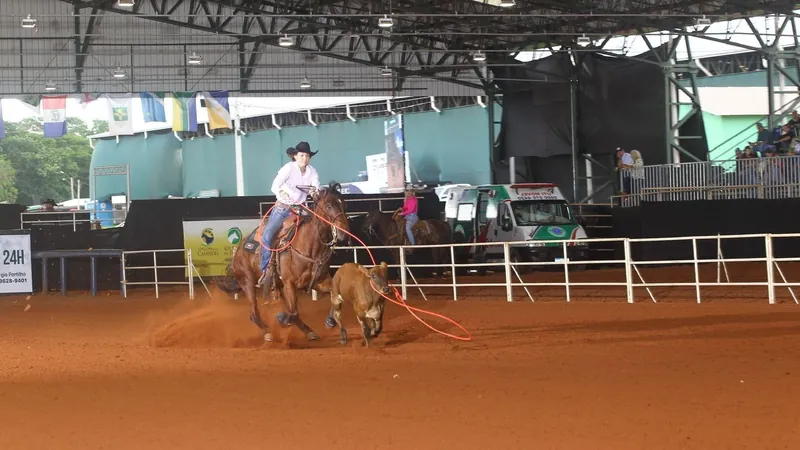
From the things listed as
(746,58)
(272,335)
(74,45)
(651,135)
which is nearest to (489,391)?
(272,335)

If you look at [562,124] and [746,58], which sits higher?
[746,58]

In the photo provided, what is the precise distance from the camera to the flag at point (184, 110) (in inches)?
1159

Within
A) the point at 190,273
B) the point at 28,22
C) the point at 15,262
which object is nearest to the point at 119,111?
the point at 28,22

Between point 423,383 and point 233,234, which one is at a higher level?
point 233,234

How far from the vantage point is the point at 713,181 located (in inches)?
990

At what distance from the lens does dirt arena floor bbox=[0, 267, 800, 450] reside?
20.9 feet

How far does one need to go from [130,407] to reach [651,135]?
23683 mm

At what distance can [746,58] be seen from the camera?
3325 centimetres

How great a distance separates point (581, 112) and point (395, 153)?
9.00 meters

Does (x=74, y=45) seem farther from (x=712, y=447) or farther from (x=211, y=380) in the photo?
(x=712, y=447)

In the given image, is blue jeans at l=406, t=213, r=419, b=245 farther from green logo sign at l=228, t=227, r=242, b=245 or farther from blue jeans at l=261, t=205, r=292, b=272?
blue jeans at l=261, t=205, r=292, b=272

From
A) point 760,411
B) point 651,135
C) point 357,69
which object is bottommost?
point 760,411

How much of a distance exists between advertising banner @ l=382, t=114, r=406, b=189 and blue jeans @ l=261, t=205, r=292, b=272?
24.0 m

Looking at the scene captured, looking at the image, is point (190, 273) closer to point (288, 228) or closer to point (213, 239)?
point (213, 239)
